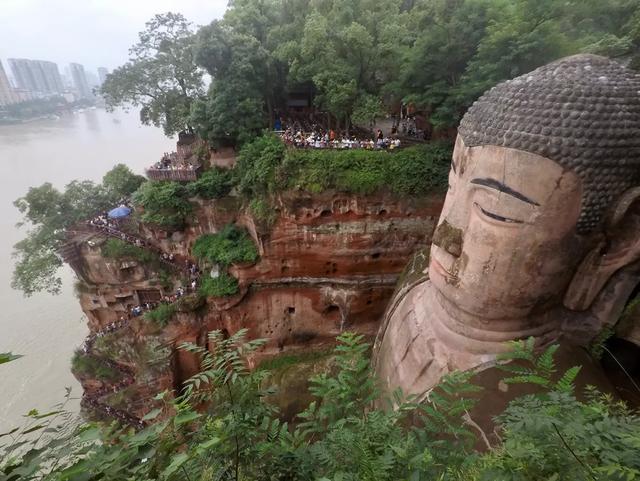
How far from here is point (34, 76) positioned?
89.9 metres

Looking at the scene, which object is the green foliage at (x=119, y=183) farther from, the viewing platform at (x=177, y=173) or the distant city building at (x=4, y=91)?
the distant city building at (x=4, y=91)

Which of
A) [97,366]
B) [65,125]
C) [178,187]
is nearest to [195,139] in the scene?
[178,187]

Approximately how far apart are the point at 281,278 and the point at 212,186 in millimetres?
3405

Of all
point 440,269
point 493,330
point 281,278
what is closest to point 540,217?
point 440,269

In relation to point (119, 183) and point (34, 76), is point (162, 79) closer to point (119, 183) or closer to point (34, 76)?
point (119, 183)

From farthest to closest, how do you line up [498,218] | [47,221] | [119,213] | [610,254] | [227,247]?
[47,221] → [119,213] → [227,247] → [610,254] → [498,218]

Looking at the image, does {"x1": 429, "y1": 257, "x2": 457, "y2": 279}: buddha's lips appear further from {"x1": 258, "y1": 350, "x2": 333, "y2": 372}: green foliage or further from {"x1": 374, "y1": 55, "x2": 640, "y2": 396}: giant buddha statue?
{"x1": 258, "y1": 350, "x2": 333, "y2": 372}: green foliage

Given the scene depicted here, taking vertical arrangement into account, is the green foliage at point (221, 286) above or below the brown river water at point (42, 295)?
above

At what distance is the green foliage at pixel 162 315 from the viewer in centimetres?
1112

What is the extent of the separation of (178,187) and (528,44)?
938 centimetres

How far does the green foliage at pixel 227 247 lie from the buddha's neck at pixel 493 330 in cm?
684

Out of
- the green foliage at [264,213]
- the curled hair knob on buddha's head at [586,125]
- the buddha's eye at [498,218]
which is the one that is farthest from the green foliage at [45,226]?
the curled hair knob on buddha's head at [586,125]

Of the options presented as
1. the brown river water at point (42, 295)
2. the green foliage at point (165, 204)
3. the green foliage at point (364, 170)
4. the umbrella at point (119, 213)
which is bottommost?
the brown river water at point (42, 295)

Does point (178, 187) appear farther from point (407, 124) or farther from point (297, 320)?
point (407, 124)
